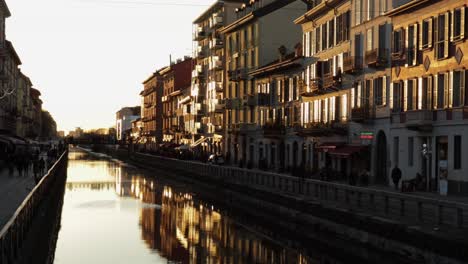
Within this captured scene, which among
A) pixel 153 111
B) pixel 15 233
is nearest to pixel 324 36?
pixel 15 233

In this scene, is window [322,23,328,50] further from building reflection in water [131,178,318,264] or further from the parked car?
building reflection in water [131,178,318,264]

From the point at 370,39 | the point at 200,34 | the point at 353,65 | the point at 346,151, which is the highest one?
the point at 200,34

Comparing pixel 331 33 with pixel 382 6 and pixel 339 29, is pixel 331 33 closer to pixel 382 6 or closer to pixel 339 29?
pixel 339 29

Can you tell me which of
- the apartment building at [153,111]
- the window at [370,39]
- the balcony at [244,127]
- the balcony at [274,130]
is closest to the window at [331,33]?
the window at [370,39]

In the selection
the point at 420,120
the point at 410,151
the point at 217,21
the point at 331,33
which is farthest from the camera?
the point at 217,21

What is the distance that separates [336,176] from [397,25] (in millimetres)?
13025

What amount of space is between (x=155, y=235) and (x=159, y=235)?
182 mm

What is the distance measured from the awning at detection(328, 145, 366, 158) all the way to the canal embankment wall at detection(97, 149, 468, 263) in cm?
810

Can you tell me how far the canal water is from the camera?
1083 inches

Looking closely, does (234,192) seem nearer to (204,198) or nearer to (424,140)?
(204,198)

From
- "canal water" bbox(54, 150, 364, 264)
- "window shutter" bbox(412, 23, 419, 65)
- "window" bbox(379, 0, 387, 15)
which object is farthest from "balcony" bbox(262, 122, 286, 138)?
"window shutter" bbox(412, 23, 419, 65)

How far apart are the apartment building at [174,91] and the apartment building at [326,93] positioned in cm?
6905

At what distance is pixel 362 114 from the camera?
175ft

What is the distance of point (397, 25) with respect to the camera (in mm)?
48812
